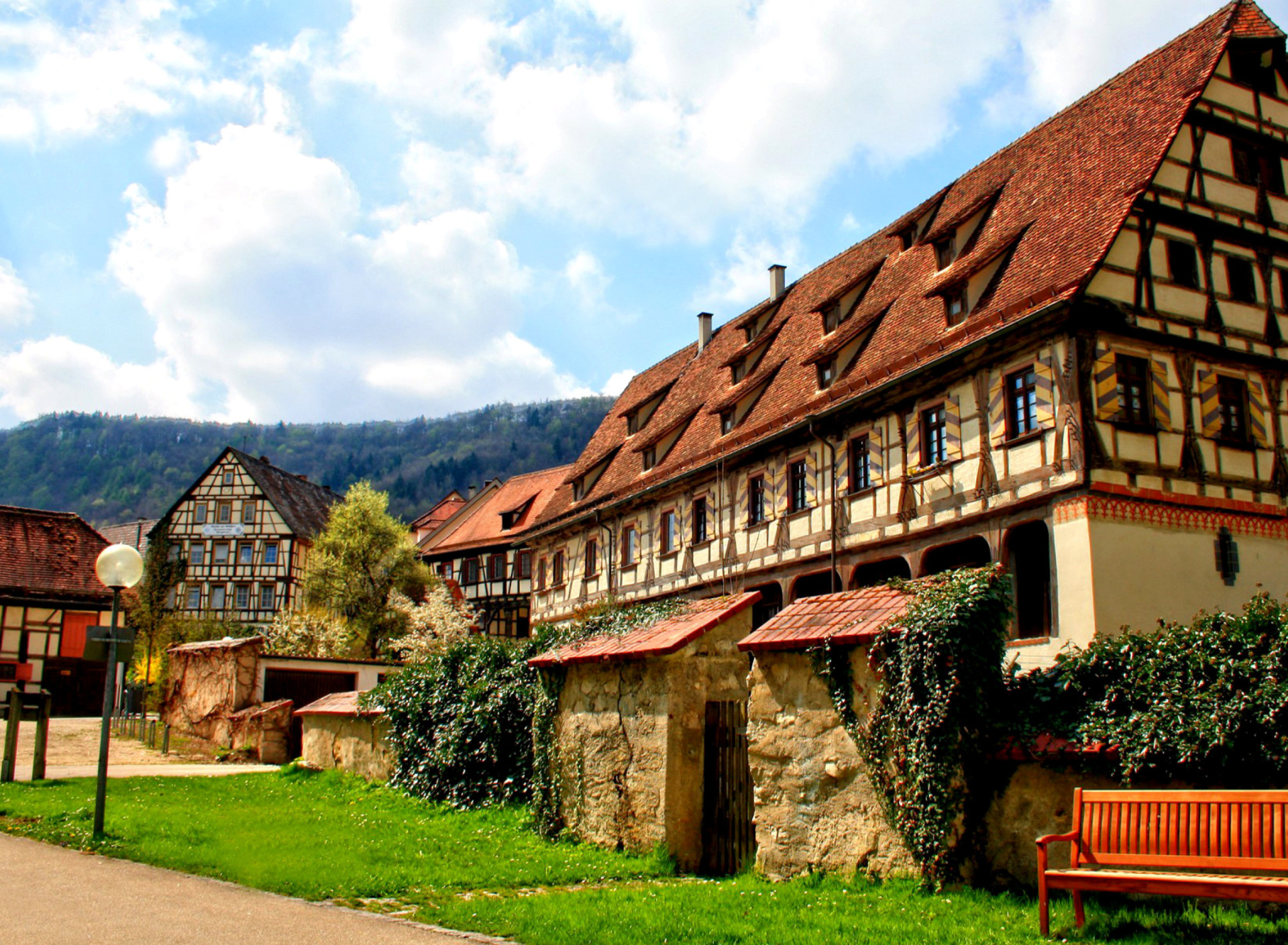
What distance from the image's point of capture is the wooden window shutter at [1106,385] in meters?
18.0

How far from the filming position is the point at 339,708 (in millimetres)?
19547

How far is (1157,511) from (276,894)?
1462cm

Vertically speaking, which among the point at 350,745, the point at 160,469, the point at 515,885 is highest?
the point at 160,469

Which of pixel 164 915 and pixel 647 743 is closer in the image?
pixel 164 915

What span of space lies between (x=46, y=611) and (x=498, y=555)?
19.1 m

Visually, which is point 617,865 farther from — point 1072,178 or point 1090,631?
point 1072,178

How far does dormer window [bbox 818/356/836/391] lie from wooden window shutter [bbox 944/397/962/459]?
13.8 feet

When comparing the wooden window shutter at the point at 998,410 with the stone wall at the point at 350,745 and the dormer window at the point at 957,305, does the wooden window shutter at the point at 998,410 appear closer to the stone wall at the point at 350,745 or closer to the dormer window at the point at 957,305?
the dormer window at the point at 957,305

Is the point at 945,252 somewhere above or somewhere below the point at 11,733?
above

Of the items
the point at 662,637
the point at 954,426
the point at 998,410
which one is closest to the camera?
the point at 662,637

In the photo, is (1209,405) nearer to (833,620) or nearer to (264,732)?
(833,620)

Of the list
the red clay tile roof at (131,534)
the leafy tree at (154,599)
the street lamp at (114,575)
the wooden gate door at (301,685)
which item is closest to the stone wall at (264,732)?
the wooden gate door at (301,685)

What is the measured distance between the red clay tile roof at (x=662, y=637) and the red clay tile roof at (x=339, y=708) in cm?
673

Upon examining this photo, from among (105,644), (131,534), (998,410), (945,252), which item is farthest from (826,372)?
(131,534)
